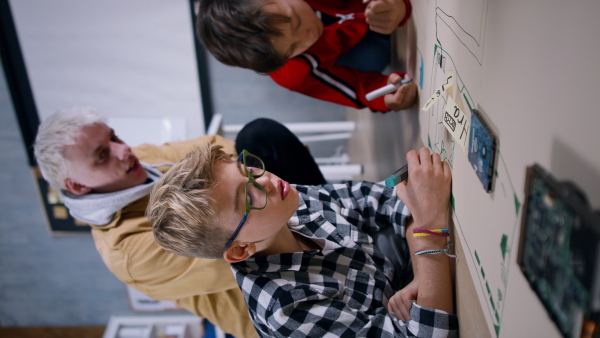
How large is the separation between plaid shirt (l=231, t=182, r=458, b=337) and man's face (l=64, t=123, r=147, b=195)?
618mm

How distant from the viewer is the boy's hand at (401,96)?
3.35ft

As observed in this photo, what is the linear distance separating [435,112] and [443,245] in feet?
0.75

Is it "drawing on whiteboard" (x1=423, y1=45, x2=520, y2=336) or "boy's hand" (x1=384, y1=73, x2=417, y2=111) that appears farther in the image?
"boy's hand" (x1=384, y1=73, x2=417, y2=111)

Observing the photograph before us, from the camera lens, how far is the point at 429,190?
761 mm

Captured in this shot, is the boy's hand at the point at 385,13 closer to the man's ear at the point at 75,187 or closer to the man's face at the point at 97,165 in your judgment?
the man's face at the point at 97,165

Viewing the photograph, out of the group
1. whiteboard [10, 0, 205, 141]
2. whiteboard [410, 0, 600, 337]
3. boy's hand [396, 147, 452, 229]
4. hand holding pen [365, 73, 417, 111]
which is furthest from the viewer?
whiteboard [10, 0, 205, 141]

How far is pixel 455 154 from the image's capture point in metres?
0.70

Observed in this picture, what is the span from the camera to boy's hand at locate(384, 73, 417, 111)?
1021mm

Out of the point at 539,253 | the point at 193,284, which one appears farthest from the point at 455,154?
the point at 193,284

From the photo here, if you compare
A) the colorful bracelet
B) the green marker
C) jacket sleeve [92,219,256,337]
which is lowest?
jacket sleeve [92,219,256,337]

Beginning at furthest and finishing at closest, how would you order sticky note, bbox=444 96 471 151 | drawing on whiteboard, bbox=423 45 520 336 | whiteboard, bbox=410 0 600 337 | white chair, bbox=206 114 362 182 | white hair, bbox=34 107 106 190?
white chair, bbox=206 114 362 182 → white hair, bbox=34 107 106 190 → sticky note, bbox=444 96 471 151 → drawing on whiteboard, bbox=423 45 520 336 → whiteboard, bbox=410 0 600 337

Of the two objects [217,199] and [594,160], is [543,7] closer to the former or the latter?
[594,160]

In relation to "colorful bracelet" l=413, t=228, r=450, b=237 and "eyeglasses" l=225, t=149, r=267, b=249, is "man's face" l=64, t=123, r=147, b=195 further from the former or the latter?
"colorful bracelet" l=413, t=228, r=450, b=237

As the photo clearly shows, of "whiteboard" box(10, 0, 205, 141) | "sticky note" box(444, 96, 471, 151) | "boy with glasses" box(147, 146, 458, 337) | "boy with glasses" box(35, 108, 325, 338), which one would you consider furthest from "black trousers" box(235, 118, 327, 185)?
"whiteboard" box(10, 0, 205, 141)
